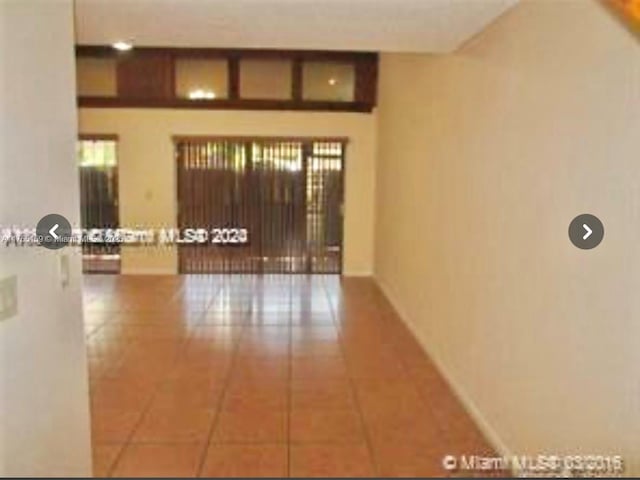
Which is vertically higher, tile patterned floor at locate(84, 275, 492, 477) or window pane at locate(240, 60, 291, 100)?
window pane at locate(240, 60, 291, 100)

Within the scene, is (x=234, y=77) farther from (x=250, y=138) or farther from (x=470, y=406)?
(x=470, y=406)

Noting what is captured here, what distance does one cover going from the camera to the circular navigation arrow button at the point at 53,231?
1843mm

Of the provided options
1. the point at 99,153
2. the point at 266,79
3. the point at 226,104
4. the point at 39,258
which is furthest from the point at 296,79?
the point at 39,258

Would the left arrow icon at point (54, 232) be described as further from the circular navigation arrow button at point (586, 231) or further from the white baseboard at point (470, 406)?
the white baseboard at point (470, 406)

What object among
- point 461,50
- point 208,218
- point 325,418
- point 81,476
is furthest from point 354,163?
point 81,476

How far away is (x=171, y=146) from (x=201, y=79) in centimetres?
100

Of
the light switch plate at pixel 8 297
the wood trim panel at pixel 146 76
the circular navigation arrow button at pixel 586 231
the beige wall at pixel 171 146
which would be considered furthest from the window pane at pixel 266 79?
the light switch plate at pixel 8 297

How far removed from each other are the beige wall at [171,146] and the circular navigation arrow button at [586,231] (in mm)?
6144

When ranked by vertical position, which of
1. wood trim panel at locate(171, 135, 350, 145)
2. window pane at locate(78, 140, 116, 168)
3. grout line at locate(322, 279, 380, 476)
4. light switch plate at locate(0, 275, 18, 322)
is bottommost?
grout line at locate(322, 279, 380, 476)

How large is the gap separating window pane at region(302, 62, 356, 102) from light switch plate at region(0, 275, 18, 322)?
6.82 m

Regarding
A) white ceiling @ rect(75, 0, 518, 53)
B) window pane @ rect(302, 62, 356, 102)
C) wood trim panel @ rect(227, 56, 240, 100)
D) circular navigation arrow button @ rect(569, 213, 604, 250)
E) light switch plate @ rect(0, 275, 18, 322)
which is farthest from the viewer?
window pane @ rect(302, 62, 356, 102)

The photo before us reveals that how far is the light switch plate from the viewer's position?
1.61 m

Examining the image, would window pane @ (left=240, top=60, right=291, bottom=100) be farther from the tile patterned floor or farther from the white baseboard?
the white baseboard

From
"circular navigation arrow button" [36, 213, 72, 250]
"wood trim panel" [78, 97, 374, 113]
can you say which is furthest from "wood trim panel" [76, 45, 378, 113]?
"circular navigation arrow button" [36, 213, 72, 250]
